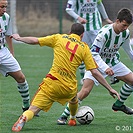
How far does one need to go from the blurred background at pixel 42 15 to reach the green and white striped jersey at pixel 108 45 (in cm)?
1384

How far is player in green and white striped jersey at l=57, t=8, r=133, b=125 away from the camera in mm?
8336

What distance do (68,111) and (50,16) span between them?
16.2 m

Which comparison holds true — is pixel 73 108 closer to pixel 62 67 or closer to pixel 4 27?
pixel 62 67

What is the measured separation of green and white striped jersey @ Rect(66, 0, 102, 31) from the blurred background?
9685 mm

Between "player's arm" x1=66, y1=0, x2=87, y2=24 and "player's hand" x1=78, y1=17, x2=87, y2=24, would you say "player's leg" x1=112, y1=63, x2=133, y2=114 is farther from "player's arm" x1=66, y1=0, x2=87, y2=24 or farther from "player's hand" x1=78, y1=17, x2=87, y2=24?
"player's arm" x1=66, y1=0, x2=87, y2=24

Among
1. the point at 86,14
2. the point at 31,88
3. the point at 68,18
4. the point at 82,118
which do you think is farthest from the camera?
the point at 68,18

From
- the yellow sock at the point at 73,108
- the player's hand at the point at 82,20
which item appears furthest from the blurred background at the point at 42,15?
the yellow sock at the point at 73,108

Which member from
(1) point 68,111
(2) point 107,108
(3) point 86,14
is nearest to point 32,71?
(3) point 86,14

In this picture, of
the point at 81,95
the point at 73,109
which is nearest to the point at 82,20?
the point at 81,95

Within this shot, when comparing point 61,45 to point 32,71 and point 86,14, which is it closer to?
point 86,14

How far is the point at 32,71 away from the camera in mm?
14062

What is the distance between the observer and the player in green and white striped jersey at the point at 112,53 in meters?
8.34

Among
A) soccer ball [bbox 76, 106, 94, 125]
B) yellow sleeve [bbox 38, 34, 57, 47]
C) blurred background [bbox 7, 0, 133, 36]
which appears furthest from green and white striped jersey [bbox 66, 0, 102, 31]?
blurred background [bbox 7, 0, 133, 36]

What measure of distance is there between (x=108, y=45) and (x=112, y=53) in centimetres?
20
